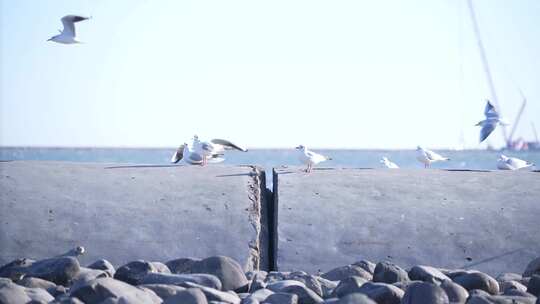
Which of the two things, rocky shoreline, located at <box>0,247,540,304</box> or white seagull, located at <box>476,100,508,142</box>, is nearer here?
rocky shoreline, located at <box>0,247,540,304</box>

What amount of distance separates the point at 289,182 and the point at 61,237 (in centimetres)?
211

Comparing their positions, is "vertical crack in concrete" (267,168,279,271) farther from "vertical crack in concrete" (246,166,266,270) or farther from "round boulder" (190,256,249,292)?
"round boulder" (190,256,249,292)

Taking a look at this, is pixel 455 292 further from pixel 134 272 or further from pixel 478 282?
pixel 134 272

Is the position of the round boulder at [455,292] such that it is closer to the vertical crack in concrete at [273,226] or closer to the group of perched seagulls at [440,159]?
the vertical crack in concrete at [273,226]

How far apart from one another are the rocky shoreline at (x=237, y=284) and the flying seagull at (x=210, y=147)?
4.71m

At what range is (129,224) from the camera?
6.52 m

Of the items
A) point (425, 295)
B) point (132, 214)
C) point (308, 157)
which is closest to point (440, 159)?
point (308, 157)

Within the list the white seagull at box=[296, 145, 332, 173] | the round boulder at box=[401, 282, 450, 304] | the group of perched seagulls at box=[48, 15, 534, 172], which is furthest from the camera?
the group of perched seagulls at box=[48, 15, 534, 172]

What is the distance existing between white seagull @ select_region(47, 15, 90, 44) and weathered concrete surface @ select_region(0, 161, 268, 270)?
3.99 meters

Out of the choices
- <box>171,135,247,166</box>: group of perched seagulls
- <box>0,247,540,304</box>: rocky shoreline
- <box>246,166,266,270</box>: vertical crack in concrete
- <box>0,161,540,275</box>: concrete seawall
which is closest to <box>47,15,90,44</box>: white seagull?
<box>171,135,247,166</box>: group of perched seagulls

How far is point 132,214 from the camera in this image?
668cm

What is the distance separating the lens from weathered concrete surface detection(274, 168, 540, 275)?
6242 mm

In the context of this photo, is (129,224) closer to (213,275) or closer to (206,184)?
(206,184)

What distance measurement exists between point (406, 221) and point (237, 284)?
1.97 metres
